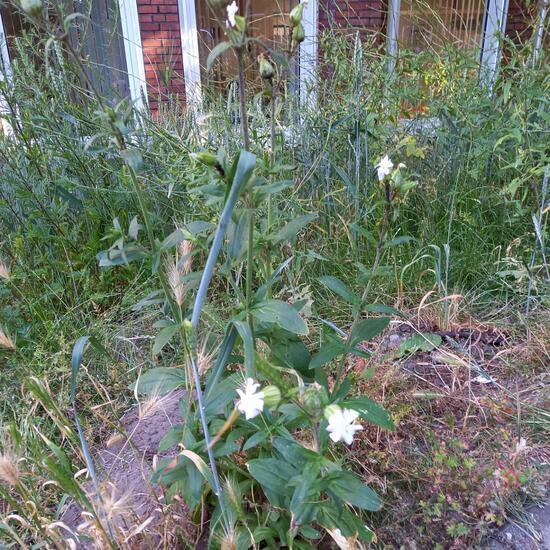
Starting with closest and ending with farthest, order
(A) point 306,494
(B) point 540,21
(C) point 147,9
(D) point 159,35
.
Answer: (A) point 306,494, (B) point 540,21, (C) point 147,9, (D) point 159,35

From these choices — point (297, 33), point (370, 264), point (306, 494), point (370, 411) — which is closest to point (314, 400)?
point (306, 494)

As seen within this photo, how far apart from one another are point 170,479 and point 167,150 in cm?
171

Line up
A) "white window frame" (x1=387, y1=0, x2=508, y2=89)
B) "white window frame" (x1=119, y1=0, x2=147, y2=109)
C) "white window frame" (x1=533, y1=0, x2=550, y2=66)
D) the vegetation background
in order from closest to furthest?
the vegetation background, "white window frame" (x1=533, y1=0, x2=550, y2=66), "white window frame" (x1=387, y1=0, x2=508, y2=89), "white window frame" (x1=119, y1=0, x2=147, y2=109)

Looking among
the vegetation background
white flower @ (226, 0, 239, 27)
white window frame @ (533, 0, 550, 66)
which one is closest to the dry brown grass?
the vegetation background

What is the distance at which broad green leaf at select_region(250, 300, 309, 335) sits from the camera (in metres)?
0.96

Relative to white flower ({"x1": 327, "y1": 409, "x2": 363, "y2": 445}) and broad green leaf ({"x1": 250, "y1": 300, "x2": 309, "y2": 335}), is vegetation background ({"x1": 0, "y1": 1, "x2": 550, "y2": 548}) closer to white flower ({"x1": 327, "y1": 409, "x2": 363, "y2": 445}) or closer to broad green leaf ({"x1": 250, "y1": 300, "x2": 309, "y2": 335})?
broad green leaf ({"x1": 250, "y1": 300, "x2": 309, "y2": 335})

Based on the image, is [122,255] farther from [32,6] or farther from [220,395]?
[32,6]

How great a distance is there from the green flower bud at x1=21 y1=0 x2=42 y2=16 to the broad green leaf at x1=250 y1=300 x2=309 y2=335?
0.69 meters

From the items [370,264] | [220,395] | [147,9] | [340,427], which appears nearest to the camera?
[340,427]

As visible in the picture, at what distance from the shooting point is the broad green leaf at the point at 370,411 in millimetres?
967

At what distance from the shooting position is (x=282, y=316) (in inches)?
38.3

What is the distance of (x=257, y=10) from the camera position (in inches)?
191

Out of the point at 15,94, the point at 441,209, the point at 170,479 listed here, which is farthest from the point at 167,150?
the point at 170,479

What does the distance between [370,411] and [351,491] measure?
6.8 inches
